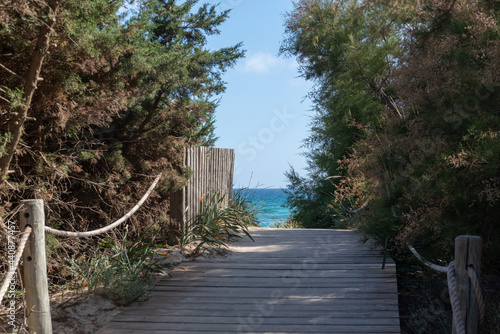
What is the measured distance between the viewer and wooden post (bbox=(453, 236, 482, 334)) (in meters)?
2.88

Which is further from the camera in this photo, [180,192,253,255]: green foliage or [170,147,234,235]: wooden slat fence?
[170,147,234,235]: wooden slat fence

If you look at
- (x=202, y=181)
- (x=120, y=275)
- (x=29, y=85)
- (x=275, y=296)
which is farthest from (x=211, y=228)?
(x=29, y=85)

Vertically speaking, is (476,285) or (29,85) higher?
(29,85)

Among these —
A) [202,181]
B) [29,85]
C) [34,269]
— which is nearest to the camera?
[34,269]

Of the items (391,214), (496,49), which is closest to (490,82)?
(496,49)

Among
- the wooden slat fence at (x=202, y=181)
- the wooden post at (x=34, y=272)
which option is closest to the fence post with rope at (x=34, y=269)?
the wooden post at (x=34, y=272)

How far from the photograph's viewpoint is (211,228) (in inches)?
283

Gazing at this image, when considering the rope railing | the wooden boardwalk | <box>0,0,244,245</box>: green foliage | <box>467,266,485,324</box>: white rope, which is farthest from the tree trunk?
<box>467,266,485,324</box>: white rope

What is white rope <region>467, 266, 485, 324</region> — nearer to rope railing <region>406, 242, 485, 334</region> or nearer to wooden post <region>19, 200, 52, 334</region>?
rope railing <region>406, 242, 485, 334</region>

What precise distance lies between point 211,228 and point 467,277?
477 cm

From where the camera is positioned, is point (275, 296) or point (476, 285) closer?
point (476, 285)

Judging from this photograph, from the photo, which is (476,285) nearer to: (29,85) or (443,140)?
(443,140)

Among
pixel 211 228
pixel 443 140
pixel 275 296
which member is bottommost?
pixel 275 296

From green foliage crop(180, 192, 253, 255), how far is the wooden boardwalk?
384 millimetres
